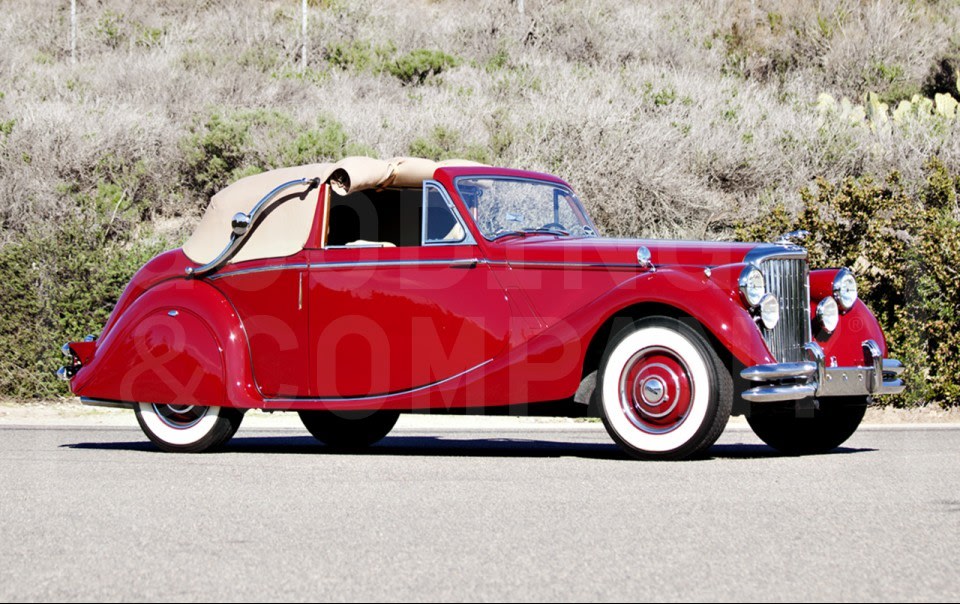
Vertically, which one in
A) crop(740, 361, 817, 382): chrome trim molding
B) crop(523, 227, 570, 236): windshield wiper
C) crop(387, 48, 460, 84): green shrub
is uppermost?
crop(387, 48, 460, 84): green shrub

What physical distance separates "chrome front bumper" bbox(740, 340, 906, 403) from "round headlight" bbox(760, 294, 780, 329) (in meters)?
0.34

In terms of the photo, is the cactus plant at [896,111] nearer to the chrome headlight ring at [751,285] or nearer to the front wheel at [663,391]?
the chrome headlight ring at [751,285]

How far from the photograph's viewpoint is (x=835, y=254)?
1338 centimetres

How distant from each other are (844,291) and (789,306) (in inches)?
26.2

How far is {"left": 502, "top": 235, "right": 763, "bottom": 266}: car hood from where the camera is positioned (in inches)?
299

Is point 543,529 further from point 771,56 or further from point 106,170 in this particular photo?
point 771,56

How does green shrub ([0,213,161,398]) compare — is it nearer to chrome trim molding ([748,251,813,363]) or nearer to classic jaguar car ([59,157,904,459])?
classic jaguar car ([59,157,904,459])

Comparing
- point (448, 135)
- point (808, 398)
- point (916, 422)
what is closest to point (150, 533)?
point (808, 398)

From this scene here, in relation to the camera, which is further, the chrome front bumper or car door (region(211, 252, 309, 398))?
car door (region(211, 252, 309, 398))

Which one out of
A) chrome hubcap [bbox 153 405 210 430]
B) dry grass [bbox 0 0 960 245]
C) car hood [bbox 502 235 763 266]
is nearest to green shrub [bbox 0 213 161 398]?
dry grass [bbox 0 0 960 245]

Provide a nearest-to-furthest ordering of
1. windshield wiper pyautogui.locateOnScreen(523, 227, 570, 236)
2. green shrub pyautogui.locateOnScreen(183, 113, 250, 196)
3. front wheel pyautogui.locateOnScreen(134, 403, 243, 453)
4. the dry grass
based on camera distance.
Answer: windshield wiper pyautogui.locateOnScreen(523, 227, 570, 236) → front wheel pyautogui.locateOnScreen(134, 403, 243, 453) → the dry grass → green shrub pyautogui.locateOnScreen(183, 113, 250, 196)

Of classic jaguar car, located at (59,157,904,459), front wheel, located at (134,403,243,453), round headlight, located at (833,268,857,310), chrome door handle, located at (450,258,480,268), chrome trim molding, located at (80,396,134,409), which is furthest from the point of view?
chrome trim molding, located at (80,396,134,409)

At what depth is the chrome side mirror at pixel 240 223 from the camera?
8.56 meters

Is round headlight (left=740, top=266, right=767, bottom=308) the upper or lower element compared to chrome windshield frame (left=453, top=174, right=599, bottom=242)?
lower
